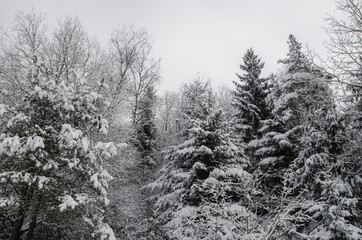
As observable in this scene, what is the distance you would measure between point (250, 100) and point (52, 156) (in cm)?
1285

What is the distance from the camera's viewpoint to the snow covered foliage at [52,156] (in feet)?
19.5

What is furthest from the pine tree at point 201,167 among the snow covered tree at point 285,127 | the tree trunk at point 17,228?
the tree trunk at point 17,228

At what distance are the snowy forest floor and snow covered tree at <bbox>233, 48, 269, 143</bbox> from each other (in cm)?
788

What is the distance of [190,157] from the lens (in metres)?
11.4

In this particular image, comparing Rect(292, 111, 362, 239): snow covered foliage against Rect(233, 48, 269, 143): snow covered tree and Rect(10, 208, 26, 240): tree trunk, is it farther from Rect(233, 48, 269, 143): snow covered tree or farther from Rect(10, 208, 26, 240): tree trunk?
Rect(10, 208, 26, 240): tree trunk

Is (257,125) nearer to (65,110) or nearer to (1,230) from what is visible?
(65,110)

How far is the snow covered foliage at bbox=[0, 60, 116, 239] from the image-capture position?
234 inches

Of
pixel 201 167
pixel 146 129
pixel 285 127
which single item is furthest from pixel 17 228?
pixel 146 129

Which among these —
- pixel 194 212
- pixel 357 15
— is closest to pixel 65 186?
pixel 194 212

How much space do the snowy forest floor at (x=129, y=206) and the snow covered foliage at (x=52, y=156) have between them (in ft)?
18.9

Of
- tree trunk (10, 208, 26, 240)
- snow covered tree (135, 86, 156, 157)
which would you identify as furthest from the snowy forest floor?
tree trunk (10, 208, 26, 240)

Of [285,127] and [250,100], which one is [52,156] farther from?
[250,100]

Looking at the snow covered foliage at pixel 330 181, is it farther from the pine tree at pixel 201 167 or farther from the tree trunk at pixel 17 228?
the tree trunk at pixel 17 228

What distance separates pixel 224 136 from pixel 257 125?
5.80m
